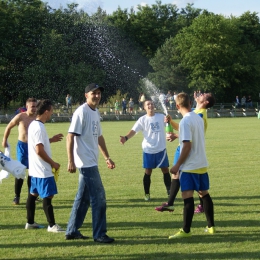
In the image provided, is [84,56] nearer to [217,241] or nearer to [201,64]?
[201,64]

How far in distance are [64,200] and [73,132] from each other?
12.5 feet

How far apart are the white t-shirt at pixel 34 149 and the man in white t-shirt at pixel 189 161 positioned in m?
1.79

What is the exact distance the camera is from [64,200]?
10.9 meters

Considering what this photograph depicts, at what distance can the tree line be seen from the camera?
214ft

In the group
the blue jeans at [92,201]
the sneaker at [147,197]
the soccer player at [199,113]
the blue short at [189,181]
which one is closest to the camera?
the blue jeans at [92,201]

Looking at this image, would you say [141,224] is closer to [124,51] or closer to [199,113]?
[199,113]

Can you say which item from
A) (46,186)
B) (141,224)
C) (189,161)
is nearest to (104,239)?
(46,186)

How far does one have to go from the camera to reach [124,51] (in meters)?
78.1

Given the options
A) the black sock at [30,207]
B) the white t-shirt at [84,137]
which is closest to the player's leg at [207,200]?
the white t-shirt at [84,137]

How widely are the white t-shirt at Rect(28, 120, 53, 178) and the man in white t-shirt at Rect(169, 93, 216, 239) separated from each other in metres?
1.79

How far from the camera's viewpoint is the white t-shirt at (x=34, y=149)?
7.89 metres

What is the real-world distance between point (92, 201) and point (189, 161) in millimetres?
1381

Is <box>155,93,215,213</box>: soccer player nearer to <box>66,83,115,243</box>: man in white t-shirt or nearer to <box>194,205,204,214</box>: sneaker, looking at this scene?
<box>194,205,204,214</box>: sneaker

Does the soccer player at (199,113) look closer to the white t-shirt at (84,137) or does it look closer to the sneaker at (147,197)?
the sneaker at (147,197)
